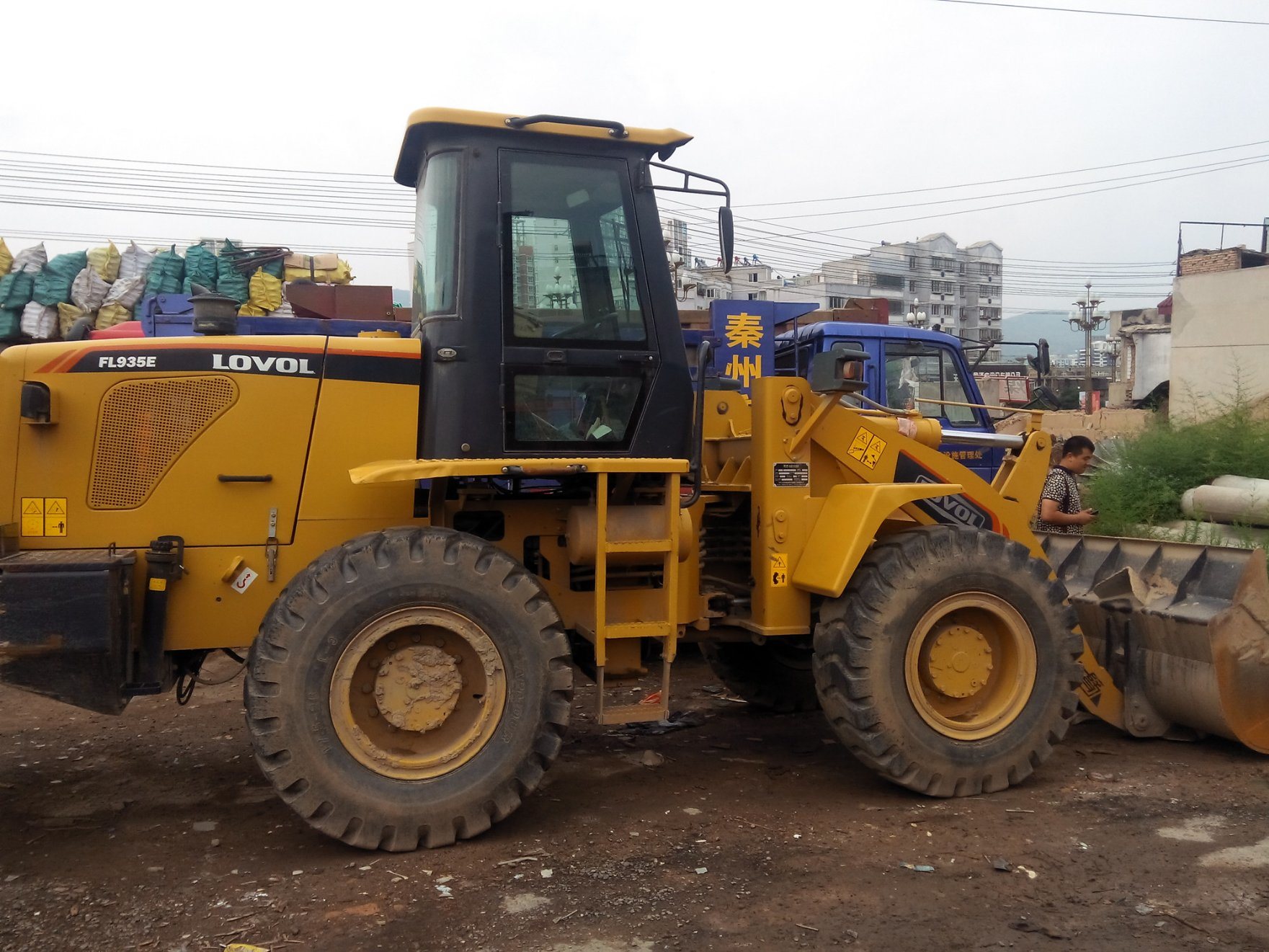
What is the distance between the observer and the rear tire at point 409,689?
3826mm

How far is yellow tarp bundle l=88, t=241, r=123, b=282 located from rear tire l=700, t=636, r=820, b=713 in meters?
10.3

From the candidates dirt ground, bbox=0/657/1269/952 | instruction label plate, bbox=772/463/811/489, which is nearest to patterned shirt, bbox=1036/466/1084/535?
dirt ground, bbox=0/657/1269/952

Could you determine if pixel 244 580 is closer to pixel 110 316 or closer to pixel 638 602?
pixel 638 602

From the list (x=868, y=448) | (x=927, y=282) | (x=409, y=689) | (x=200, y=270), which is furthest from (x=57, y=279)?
(x=927, y=282)

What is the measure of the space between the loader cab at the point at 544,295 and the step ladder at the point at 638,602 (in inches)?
10.6

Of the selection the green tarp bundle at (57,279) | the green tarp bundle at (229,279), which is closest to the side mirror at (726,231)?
the green tarp bundle at (229,279)

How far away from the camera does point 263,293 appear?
1287cm

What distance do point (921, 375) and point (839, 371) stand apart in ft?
16.7

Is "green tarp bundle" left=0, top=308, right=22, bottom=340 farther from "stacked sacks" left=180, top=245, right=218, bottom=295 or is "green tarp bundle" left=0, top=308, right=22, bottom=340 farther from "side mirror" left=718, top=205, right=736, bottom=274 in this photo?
"side mirror" left=718, top=205, right=736, bottom=274

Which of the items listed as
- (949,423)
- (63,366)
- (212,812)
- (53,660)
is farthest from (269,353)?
(949,423)

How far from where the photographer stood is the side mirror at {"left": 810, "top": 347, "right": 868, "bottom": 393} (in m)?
A: 4.58

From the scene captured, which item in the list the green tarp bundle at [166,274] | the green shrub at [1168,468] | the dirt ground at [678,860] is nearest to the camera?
the dirt ground at [678,860]

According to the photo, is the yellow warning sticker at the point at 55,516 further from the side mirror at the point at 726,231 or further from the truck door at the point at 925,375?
the truck door at the point at 925,375

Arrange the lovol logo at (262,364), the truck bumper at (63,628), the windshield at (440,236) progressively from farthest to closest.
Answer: the windshield at (440,236), the lovol logo at (262,364), the truck bumper at (63,628)
